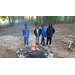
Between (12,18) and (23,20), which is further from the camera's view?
(23,20)

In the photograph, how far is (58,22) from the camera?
21297 mm

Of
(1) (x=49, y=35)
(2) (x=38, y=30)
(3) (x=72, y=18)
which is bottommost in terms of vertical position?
(1) (x=49, y=35)

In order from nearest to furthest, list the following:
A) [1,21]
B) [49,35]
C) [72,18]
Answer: [49,35] < [1,21] < [72,18]

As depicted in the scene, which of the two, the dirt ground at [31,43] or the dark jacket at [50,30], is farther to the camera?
the dark jacket at [50,30]

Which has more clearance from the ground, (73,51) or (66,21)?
(66,21)

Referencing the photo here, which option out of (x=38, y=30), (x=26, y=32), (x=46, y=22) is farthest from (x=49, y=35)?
(x=46, y=22)

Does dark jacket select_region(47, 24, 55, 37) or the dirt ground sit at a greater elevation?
dark jacket select_region(47, 24, 55, 37)

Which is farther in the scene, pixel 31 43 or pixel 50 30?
pixel 31 43

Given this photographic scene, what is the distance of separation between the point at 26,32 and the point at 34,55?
2.10m

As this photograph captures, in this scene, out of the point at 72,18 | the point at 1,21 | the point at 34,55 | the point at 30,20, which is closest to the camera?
the point at 34,55

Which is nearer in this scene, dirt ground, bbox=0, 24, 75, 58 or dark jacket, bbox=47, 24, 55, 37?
dirt ground, bbox=0, 24, 75, 58

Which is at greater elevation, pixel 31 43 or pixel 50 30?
pixel 50 30

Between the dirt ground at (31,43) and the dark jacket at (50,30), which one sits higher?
the dark jacket at (50,30)

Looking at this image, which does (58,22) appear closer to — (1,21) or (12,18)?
(12,18)
